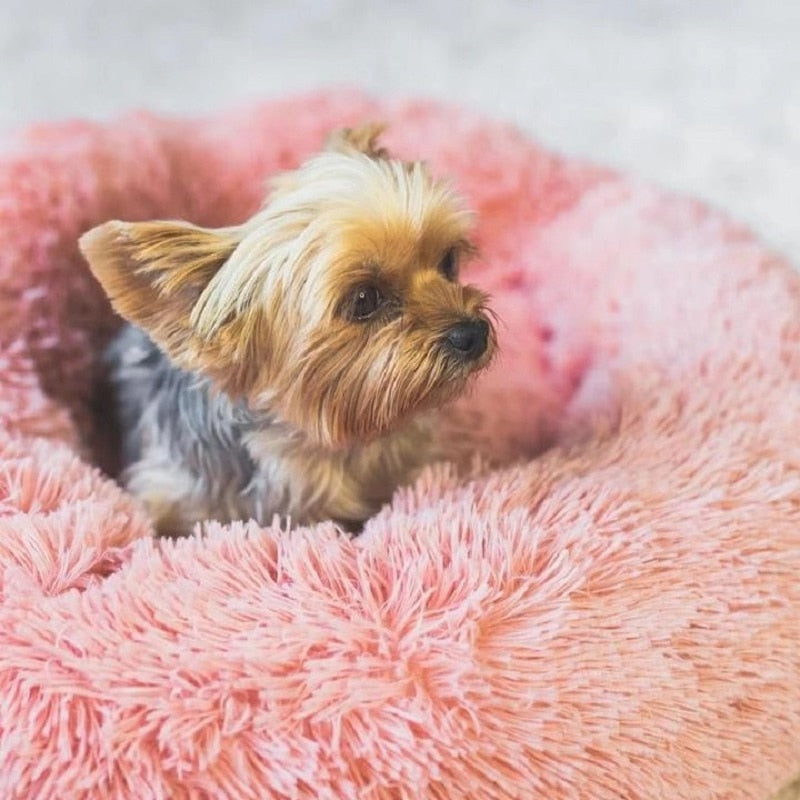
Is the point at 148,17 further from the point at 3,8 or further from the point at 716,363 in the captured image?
the point at 716,363

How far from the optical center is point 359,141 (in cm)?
140

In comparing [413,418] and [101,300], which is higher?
[413,418]

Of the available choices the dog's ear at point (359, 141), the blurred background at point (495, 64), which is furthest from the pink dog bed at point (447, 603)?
the blurred background at point (495, 64)

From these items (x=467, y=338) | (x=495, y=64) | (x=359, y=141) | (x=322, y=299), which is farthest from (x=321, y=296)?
(x=495, y=64)

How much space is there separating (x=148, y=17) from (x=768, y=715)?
2493 mm

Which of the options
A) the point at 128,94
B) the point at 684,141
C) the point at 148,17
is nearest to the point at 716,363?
the point at 684,141

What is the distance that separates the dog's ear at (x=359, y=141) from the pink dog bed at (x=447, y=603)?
1.37ft

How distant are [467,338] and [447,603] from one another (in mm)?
292

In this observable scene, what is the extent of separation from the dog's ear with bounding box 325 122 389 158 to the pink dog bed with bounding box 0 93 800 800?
16.4 inches

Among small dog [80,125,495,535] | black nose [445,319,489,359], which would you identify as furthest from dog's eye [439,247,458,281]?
black nose [445,319,489,359]

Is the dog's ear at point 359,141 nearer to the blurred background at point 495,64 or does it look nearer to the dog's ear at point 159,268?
the dog's ear at point 159,268

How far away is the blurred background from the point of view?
2527mm

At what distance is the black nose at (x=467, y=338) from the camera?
1223 millimetres

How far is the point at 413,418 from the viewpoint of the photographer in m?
1.31
